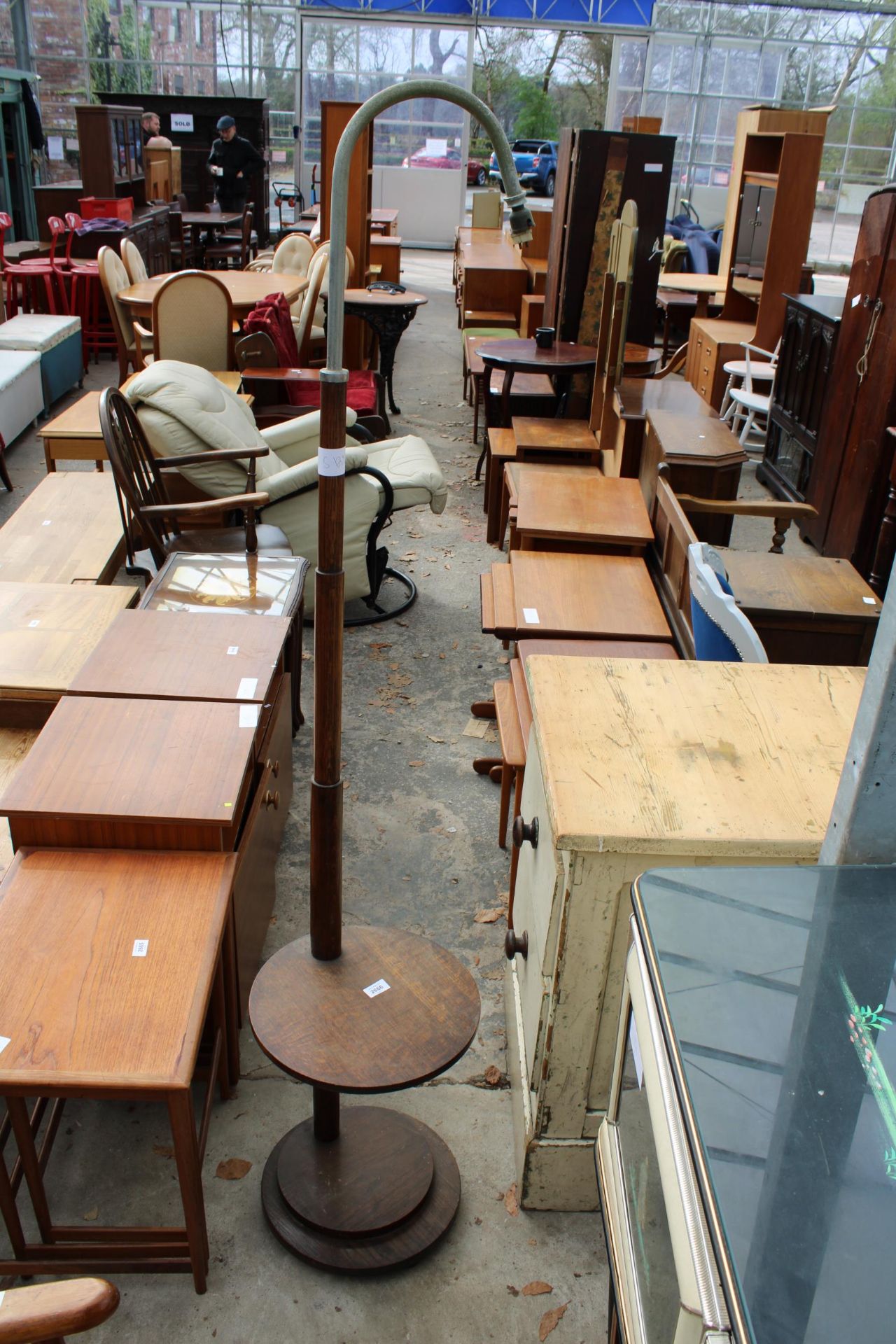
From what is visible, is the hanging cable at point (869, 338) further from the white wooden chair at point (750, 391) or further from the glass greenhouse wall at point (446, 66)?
the glass greenhouse wall at point (446, 66)

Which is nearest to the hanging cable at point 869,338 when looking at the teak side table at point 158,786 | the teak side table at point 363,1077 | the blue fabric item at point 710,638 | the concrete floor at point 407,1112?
the concrete floor at point 407,1112

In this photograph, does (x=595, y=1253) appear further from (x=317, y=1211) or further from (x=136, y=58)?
(x=136, y=58)

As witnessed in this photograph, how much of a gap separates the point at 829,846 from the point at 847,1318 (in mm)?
863

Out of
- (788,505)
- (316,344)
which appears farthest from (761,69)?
(788,505)

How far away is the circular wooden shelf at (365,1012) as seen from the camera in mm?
1847

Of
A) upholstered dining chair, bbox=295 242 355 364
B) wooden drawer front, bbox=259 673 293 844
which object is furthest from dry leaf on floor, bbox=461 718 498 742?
upholstered dining chair, bbox=295 242 355 364

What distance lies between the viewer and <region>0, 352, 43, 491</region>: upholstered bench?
6543 mm

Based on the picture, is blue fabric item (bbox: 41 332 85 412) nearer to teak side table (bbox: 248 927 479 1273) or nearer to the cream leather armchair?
the cream leather armchair

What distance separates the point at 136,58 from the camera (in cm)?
1508

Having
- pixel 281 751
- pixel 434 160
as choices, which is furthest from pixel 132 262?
pixel 434 160

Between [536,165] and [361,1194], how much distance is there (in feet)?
57.5

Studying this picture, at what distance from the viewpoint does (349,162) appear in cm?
152

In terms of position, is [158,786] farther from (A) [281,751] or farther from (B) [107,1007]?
(A) [281,751]

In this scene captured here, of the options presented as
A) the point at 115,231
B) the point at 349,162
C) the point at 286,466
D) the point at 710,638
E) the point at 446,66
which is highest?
the point at 446,66
